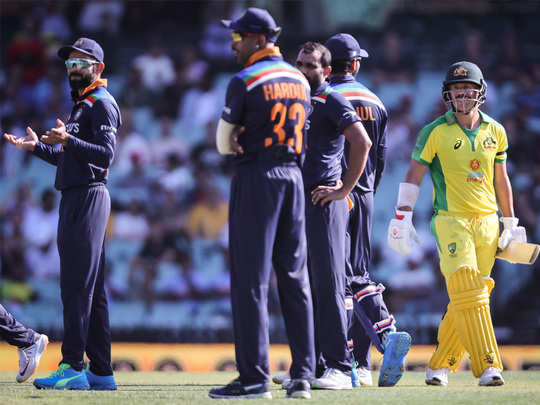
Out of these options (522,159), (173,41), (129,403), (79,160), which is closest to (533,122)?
(522,159)

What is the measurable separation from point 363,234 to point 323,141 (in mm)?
1175

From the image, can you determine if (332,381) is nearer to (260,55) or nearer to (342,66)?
(260,55)

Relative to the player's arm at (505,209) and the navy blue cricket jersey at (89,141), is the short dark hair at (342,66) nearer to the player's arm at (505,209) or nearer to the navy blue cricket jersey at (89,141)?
the player's arm at (505,209)

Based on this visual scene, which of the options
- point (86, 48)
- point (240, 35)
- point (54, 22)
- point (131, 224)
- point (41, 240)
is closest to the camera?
point (240, 35)

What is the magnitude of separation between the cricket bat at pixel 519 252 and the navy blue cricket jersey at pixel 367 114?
1.23 m

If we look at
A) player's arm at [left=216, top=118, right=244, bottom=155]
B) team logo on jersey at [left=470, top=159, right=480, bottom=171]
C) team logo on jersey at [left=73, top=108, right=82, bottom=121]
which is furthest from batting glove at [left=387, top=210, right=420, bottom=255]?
team logo on jersey at [left=73, top=108, right=82, bottom=121]

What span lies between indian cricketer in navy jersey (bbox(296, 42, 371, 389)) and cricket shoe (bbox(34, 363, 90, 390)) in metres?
1.77

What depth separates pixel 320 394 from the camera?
21.1ft

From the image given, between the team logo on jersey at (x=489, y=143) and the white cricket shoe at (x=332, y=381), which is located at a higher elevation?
the team logo on jersey at (x=489, y=143)

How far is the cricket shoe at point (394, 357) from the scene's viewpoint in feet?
24.5

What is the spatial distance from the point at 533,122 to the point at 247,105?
1081 centimetres

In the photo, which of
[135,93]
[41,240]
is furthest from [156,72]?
[41,240]

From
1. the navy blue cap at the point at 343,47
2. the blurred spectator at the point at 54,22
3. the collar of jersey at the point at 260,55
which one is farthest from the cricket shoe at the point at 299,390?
the blurred spectator at the point at 54,22

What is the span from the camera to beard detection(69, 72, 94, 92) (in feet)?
24.4
